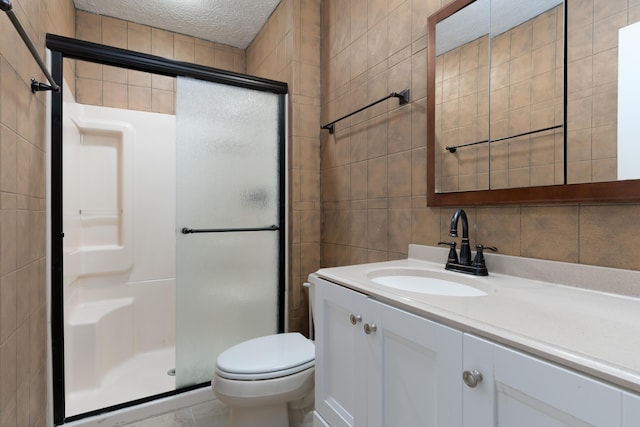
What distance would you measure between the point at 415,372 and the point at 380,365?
12 centimetres

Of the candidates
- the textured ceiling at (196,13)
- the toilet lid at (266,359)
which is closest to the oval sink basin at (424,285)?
the toilet lid at (266,359)

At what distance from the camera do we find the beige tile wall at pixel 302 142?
2016mm

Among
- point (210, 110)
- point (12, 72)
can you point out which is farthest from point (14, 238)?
point (210, 110)

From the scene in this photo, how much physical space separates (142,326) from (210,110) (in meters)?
1.67

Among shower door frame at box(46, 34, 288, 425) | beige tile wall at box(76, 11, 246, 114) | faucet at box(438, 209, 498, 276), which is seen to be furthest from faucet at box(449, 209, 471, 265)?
beige tile wall at box(76, 11, 246, 114)

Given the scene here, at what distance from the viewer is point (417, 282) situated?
45.9 inches

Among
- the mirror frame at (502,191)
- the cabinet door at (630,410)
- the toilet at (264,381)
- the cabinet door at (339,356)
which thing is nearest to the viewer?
the cabinet door at (630,410)

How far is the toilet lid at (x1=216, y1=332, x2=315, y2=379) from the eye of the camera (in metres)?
1.33

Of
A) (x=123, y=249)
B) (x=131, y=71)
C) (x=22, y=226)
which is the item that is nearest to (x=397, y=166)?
(x=22, y=226)

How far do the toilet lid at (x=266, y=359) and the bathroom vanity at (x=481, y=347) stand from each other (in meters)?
0.29

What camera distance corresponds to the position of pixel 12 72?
106 cm

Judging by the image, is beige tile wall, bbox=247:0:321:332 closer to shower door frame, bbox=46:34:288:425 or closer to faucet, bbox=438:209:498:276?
shower door frame, bbox=46:34:288:425

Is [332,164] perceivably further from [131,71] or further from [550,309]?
[131,71]

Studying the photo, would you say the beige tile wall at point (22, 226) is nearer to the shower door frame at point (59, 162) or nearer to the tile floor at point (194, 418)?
the shower door frame at point (59, 162)
